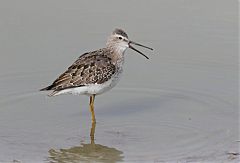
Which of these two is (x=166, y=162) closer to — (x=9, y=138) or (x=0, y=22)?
(x=9, y=138)

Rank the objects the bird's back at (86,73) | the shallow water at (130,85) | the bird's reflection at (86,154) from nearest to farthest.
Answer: the bird's reflection at (86,154), the shallow water at (130,85), the bird's back at (86,73)

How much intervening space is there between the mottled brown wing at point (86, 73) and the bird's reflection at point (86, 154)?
49.0 inches

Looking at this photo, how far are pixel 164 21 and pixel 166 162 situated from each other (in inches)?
226

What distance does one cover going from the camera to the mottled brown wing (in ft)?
36.1

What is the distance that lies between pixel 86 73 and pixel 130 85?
1.43 meters

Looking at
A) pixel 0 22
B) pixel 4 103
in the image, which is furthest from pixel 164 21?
pixel 4 103

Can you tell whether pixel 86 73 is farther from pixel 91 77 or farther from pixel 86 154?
pixel 86 154

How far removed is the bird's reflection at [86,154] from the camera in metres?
9.58

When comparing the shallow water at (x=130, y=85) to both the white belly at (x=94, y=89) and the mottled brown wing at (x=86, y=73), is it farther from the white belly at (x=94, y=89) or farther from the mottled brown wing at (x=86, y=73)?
the mottled brown wing at (x=86, y=73)

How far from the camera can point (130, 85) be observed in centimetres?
1239

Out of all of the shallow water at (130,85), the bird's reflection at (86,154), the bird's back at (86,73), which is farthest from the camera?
the bird's back at (86,73)

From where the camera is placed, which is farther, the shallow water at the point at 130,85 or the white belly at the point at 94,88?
the white belly at the point at 94,88

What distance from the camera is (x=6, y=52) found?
1329cm

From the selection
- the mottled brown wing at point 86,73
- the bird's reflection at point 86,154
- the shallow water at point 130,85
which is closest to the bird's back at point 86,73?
the mottled brown wing at point 86,73
